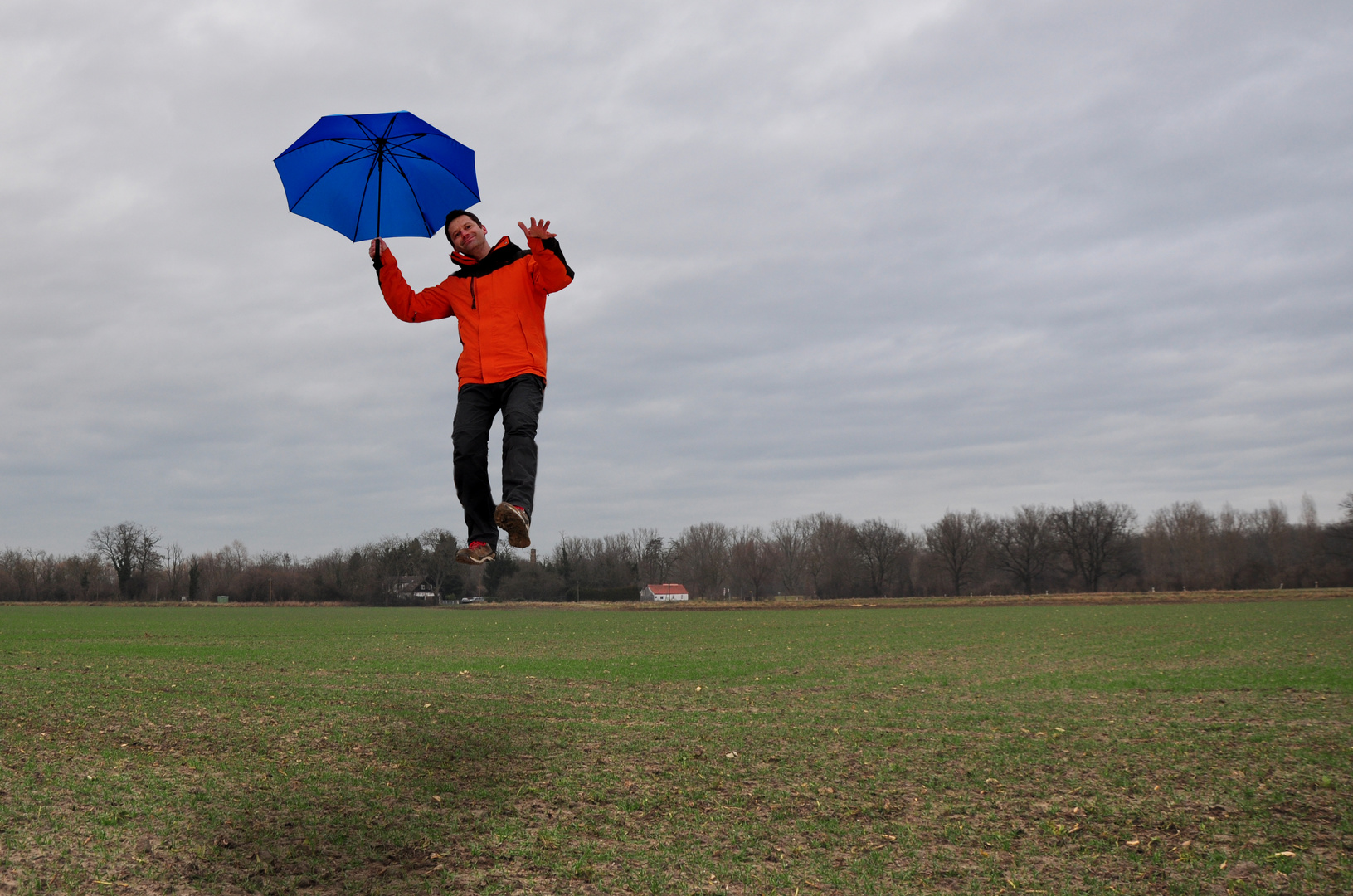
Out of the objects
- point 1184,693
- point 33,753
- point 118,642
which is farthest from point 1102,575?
point 33,753

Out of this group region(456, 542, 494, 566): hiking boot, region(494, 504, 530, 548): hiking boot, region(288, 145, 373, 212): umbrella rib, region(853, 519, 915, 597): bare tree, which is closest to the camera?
region(494, 504, 530, 548): hiking boot

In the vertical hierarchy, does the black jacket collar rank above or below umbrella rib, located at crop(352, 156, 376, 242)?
below

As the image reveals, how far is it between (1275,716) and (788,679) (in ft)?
32.5

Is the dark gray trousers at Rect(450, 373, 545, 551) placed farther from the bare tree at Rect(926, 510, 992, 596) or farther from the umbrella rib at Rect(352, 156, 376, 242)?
the bare tree at Rect(926, 510, 992, 596)

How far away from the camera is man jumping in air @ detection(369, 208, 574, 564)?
198 inches

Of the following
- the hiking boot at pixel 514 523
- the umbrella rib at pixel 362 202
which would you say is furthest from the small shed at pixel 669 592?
the umbrella rib at pixel 362 202

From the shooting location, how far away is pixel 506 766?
36.0 ft

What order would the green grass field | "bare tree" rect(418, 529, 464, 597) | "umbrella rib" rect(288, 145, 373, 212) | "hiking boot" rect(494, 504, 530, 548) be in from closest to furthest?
"hiking boot" rect(494, 504, 530, 548)
"umbrella rib" rect(288, 145, 373, 212)
the green grass field
"bare tree" rect(418, 529, 464, 597)

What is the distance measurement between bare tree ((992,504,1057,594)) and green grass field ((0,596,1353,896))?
350ft

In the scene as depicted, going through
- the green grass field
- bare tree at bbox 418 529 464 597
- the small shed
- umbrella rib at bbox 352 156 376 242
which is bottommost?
the small shed

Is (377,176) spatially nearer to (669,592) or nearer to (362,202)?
(362,202)

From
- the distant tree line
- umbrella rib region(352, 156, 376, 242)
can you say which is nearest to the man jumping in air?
umbrella rib region(352, 156, 376, 242)

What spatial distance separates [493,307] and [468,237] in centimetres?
49

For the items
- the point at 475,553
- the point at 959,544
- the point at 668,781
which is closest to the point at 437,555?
the point at 668,781
